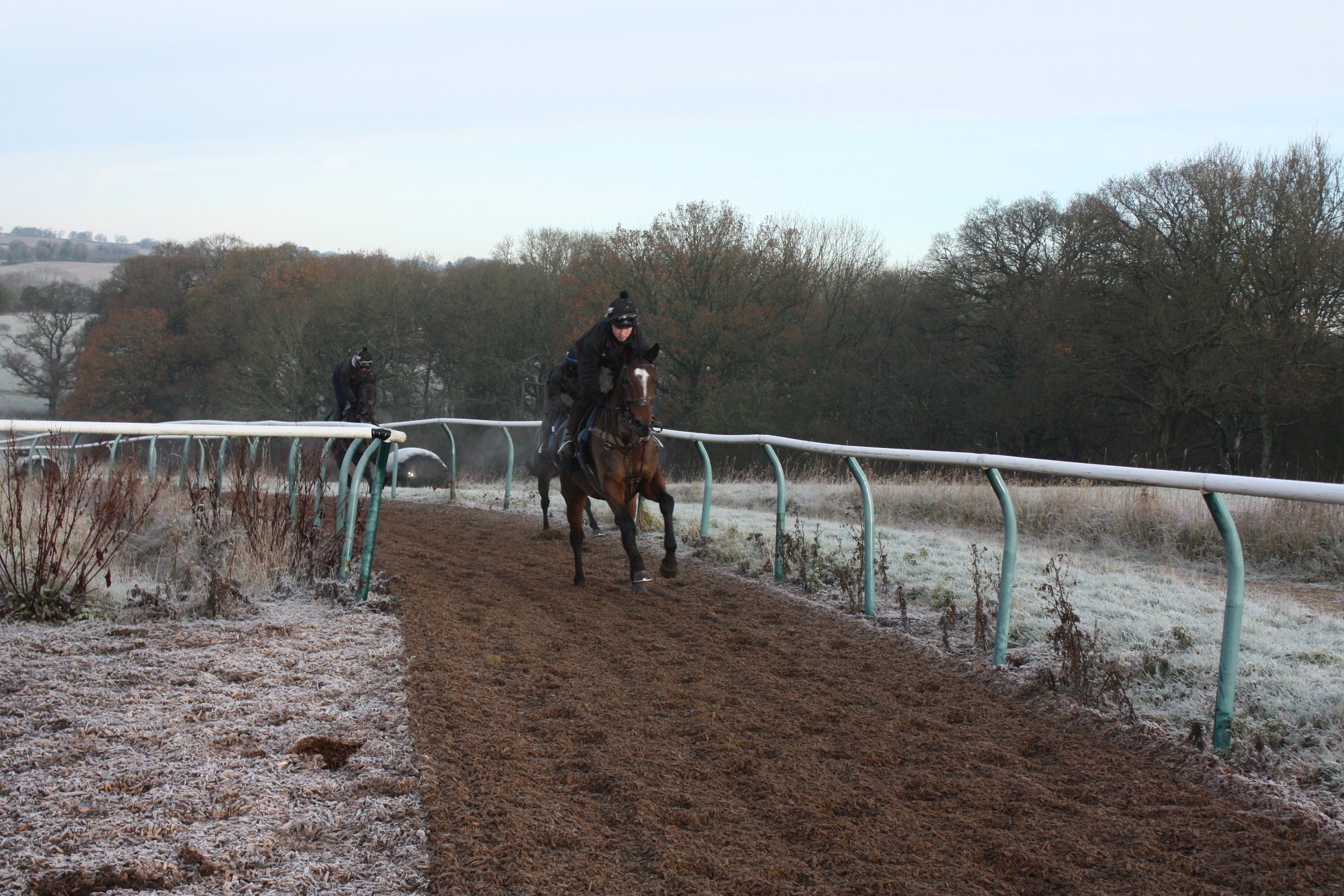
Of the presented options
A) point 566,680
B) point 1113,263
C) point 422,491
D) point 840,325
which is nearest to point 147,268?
point 840,325

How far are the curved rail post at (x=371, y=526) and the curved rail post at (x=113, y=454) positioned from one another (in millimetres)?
1489

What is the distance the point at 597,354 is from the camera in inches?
304

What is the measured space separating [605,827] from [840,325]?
34.2 meters

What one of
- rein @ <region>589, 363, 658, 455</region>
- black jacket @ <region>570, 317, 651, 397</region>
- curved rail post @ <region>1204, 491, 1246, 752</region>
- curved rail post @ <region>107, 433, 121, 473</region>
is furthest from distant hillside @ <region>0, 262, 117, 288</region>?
curved rail post @ <region>1204, 491, 1246, 752</region>

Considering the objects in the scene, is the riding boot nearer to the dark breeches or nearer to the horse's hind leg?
the horse's hind leg

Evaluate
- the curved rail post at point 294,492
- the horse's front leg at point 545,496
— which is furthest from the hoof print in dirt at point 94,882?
the horse's front leg at point 545,496

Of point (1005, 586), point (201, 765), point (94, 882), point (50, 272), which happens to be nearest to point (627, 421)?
point (1005, 586)

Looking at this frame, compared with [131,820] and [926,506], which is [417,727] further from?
[926,506]

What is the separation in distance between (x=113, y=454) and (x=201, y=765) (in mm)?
6031

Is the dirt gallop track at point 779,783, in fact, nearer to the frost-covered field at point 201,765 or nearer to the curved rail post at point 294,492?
the frost-covered field at point 201,765

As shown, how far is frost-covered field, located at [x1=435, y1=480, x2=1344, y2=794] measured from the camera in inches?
153

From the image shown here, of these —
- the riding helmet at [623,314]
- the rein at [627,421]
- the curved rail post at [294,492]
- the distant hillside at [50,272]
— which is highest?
the distant hillside at [50,272]

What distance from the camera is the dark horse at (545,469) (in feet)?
31.5

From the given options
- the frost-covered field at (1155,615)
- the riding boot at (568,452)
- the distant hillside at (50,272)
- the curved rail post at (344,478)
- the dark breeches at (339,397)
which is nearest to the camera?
the frost-covered field at (1155,615)
